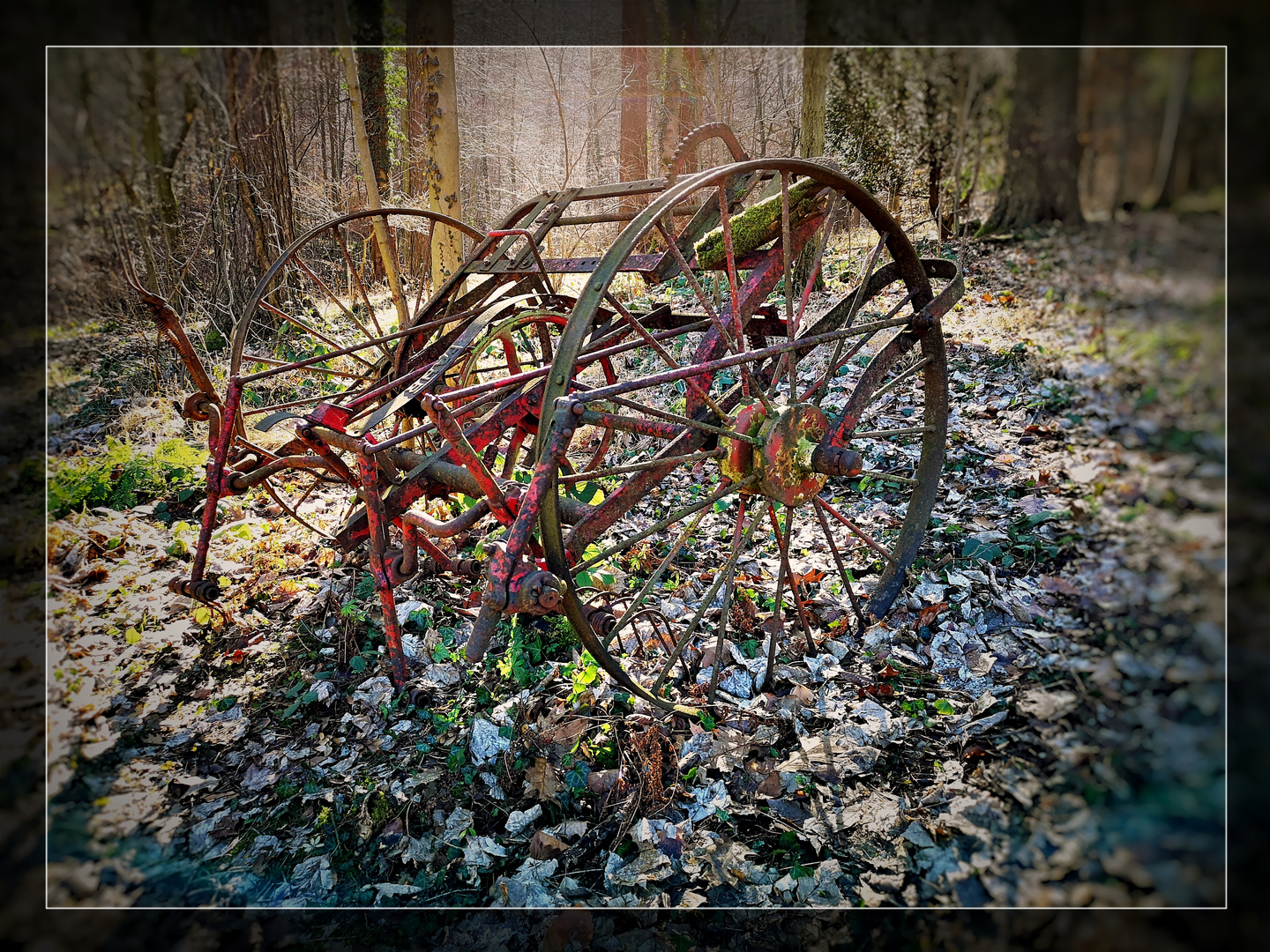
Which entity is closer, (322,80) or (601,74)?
(322,80)

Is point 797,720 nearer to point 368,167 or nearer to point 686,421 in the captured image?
point 686,421

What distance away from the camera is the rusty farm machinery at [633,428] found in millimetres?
2291

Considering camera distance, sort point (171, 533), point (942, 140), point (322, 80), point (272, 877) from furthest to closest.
A: point (322, 80)
point (171, 533)
point (942, 140)
point (272, 877)

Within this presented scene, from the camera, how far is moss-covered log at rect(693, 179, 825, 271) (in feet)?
9.84

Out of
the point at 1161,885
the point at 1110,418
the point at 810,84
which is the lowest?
the point at 1161,885

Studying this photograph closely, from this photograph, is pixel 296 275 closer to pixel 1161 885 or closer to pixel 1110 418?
pixel 1110 418

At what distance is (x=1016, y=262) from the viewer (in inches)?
130

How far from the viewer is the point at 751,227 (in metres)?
3.07

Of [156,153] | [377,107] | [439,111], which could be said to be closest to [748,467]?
[156,153]

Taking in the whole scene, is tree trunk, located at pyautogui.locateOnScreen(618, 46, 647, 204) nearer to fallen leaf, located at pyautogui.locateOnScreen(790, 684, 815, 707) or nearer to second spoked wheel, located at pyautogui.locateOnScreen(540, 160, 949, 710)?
second spoked wheel, located at pyautogui.locateOnScreen(540, 160, 949, 710)

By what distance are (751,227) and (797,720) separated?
213 centimetres

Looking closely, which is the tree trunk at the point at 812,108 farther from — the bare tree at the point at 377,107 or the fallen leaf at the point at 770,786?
the fallen leaf at the point at 770,786

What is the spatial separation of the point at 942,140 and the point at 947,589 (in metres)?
2.15

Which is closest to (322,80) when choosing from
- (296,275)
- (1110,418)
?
(296,275)
